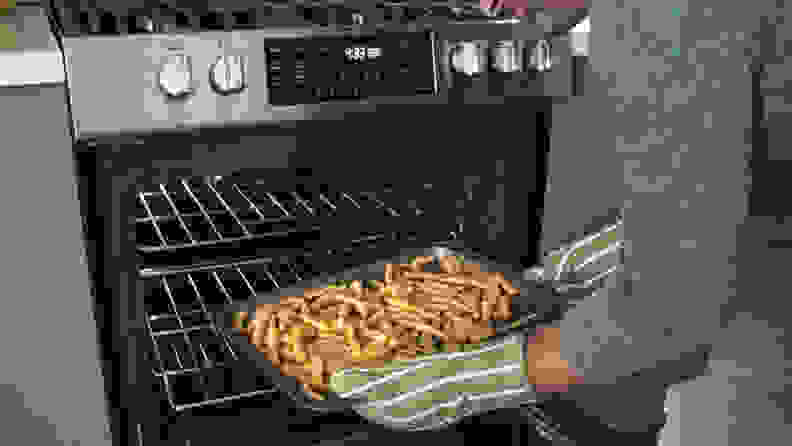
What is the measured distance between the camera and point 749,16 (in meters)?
0.59

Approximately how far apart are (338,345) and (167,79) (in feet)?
1.54

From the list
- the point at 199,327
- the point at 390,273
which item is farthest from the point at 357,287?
the point at 199,327

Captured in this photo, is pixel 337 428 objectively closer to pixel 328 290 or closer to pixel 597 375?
pixel 328 290

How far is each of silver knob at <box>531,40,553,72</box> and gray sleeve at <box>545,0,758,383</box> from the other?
85cm

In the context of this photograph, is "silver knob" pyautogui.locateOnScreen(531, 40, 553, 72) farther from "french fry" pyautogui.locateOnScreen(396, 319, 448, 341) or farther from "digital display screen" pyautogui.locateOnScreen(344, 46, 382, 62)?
"french fry" pyautogui.locateOnScreen(396, 319, 448, 341)

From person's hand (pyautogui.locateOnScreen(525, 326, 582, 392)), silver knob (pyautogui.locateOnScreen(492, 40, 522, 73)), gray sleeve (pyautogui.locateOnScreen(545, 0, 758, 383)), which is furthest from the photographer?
silver knob (pyautogui.locateOnScreen(492, 40, 522, 73))

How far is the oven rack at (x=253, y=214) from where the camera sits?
1509 mm

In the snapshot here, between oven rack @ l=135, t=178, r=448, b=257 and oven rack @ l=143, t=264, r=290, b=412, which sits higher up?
oven rack @ l=135, t=178, r=448, b=257

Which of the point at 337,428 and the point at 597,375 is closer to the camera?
the point at 597,375

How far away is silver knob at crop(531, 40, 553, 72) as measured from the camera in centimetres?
147

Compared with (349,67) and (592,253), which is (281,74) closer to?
(349,67)

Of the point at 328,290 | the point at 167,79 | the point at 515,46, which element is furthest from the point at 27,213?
the point at 515,46

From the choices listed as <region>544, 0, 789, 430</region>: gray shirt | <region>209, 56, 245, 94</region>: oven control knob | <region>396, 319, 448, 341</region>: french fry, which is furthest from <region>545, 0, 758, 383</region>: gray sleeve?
<region>209, 56, 245, 94</region>: oven control knob

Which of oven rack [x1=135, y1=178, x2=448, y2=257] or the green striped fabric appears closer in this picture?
the green striped fabric
